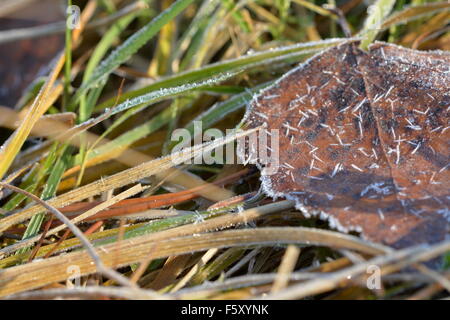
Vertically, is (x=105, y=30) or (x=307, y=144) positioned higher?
(x=105, y=30)

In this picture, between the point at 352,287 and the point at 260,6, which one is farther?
the point at 260,6

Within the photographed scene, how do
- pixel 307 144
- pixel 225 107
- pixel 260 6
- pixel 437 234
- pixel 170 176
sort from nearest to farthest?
pixel 437 234 < pixel 307 144 < pixel 170 176 < pixel 225 107 < pixel 260 6

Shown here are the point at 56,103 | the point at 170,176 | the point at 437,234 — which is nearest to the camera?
the point at 437,234

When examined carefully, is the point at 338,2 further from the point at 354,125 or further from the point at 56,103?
the point at 56,103

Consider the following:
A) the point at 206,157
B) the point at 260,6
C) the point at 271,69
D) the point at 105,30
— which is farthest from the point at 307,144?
the point at 105,30
